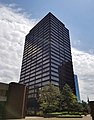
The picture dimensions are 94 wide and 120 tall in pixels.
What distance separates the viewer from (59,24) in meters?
123

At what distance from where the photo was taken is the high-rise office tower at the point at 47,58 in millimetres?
94188

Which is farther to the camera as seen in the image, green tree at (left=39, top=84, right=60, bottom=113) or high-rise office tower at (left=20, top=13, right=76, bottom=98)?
high-rise office tower at (left=20, top=13, right=76, bottom=98)

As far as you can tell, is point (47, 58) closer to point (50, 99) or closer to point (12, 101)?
point (50, 99)

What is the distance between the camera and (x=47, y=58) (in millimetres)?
96188

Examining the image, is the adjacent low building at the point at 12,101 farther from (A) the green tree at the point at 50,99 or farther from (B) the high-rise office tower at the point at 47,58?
(B) the high-rise office tower at the point at 47,58

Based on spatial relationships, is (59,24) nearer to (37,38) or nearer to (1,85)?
(37,38)

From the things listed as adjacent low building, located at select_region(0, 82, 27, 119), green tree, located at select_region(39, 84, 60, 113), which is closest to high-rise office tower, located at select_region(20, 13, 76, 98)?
green tree, located at select_region(39, 84, 60, 113)

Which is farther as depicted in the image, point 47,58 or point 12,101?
point 47,58

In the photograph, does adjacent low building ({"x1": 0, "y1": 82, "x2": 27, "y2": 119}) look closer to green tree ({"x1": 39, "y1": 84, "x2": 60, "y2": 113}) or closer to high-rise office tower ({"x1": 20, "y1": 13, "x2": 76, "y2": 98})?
green tree ({"x1": 39, "y1": 84, "x2": 60, "y2": 113})

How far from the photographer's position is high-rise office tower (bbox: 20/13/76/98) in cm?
9419

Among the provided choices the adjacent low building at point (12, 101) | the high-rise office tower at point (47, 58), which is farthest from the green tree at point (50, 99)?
the high-rise office tower at point (47, 58)

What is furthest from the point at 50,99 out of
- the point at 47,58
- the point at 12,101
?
the point at 47,58

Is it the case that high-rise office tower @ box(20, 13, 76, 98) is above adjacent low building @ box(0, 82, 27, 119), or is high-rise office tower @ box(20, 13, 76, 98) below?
above

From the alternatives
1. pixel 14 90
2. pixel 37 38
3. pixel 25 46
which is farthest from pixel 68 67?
pixel 14 90
